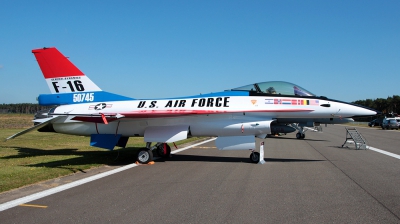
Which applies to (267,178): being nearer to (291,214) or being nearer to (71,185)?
(291,214)

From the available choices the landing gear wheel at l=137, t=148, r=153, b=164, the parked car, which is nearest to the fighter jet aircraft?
the landing gear wheel at l=137, t=148, r=153, b=164

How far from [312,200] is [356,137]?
14031 mm

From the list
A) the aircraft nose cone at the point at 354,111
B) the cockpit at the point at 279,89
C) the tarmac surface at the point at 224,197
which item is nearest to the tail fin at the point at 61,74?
the tarmac surface at the point at 224,197

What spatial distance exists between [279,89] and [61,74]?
28.0 feet

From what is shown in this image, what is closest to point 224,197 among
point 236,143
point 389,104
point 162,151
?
point 236,143

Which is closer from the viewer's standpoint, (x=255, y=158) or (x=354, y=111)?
(x=354, y=111)

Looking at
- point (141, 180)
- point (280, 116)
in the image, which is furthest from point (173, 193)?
point (280, 116)

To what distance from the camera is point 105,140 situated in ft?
40.6

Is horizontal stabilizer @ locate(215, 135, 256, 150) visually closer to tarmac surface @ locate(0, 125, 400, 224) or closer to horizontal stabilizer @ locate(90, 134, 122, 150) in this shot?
tarmac surface @ locate(0, 125, 400, 224)

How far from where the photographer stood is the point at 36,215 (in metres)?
5.28

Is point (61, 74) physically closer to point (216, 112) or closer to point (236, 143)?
point (216, 112)

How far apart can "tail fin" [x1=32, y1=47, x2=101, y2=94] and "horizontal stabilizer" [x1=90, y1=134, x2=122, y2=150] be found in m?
1.98

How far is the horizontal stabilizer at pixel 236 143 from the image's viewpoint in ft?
36.3

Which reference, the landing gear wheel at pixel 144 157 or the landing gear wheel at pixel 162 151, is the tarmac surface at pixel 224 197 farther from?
the landing gear wheel at pixel 162 151
